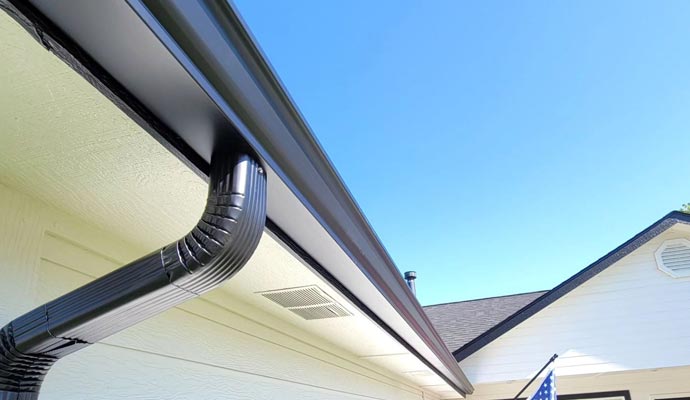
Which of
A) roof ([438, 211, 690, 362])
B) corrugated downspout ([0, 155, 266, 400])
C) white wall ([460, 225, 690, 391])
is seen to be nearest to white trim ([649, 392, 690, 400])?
white wall ([460, 225, 690, 391])

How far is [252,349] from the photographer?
7.61 feet

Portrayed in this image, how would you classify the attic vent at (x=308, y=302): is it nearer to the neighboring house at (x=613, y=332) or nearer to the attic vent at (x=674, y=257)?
the neighboring house at (x=613, y=332)

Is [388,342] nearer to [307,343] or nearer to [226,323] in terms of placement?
[307,343]

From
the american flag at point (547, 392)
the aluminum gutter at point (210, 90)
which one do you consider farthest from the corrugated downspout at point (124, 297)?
the american flag at point (547, 392)

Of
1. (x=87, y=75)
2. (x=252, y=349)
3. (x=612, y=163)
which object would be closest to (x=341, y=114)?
(x=612, y=163)

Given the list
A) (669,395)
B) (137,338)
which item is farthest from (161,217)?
(669,395)

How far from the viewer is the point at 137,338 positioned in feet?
5.18

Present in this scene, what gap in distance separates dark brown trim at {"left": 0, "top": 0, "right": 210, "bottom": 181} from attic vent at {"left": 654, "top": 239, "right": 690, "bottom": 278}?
6.82 m

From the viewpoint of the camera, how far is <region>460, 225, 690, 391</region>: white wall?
583cm

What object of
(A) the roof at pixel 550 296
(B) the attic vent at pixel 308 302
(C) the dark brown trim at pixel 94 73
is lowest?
(B) the attic vent at pixel 308 302

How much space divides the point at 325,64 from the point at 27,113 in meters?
7.22

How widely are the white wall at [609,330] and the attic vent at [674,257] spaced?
73 mm

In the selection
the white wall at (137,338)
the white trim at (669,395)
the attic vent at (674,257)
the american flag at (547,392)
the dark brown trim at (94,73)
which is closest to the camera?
the dark brown trim at (94,73)

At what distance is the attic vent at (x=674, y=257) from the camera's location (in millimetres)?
6117
